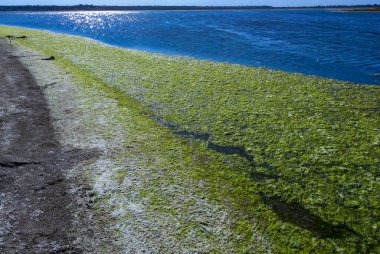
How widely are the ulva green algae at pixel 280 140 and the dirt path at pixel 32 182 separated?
4358 millimetres

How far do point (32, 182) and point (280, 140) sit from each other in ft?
37.4

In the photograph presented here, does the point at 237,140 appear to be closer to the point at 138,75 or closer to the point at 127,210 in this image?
the point at 127,210

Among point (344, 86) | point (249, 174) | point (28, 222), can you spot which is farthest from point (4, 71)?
point (344, 86)

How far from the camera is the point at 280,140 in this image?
13914mm

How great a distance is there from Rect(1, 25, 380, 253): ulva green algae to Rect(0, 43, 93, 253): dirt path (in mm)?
4358

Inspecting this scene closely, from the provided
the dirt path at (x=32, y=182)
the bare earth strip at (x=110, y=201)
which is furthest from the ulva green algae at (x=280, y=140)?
the dirt path at (x=32, y=182)

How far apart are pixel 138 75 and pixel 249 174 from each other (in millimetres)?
16592

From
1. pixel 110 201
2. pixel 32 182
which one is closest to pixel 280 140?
pixel 110 201

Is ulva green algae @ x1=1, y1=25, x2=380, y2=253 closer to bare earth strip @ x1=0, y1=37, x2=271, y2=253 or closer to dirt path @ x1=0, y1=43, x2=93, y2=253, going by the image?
bare earth strip @ x1=0, y1=37, x2=271, y2=253

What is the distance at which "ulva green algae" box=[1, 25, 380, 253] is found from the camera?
9.34 m

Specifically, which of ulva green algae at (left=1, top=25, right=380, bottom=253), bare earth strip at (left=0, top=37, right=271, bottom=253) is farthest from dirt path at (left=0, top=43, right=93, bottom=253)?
ulva green algae at (left=1, top=25, right=380, bottom=253)

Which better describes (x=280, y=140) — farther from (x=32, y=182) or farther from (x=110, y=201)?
(x=32, y=182)

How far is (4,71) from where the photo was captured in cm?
2431

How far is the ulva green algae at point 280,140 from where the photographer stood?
934 cm
